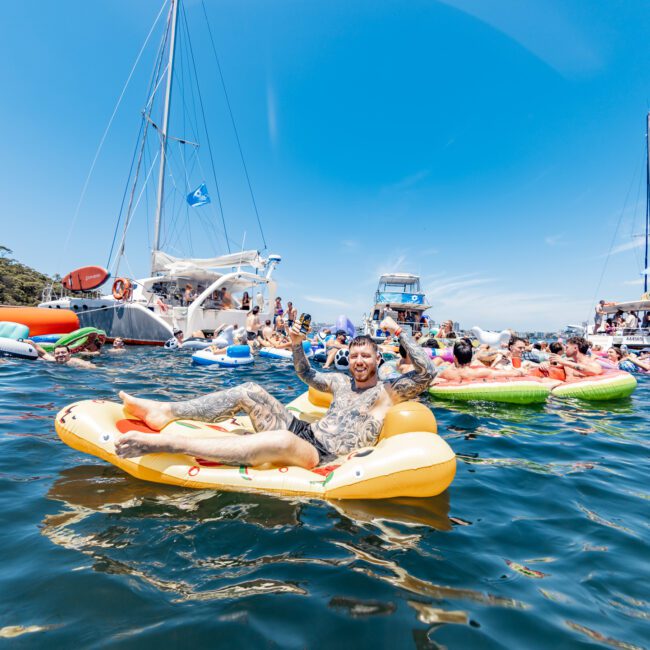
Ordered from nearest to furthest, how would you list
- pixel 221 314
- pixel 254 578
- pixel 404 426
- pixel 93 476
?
pixel 254 578
pixel 93 476
pixel 404 426
pixel 221 314

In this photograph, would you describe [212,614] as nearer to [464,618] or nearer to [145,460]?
[464,618]

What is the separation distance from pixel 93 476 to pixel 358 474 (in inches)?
87.5

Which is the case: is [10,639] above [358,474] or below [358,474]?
below

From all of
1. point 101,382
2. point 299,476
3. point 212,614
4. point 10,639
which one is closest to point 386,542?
point 299,476

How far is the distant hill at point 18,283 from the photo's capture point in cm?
3084

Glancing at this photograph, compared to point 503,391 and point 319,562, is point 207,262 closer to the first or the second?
point 503,391

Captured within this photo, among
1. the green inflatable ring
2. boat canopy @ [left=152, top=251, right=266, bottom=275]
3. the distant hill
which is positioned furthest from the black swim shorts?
the distant hill

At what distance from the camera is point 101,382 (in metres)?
7.11

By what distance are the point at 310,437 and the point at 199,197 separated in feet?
59.3

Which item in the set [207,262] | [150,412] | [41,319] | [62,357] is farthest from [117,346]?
[150,412]

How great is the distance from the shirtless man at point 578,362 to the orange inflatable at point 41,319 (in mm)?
14705

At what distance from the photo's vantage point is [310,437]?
3646mm

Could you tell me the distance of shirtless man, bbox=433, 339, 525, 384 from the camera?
24.3 ft

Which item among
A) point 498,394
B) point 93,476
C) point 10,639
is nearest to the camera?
point 10,639
